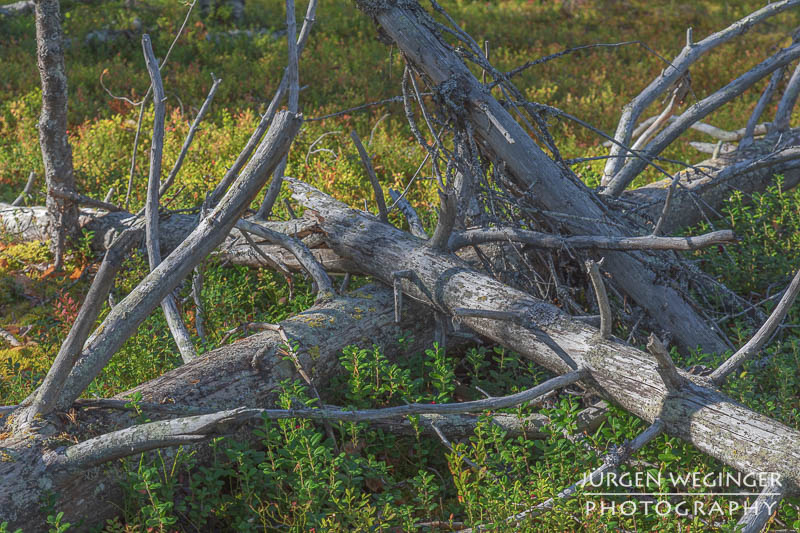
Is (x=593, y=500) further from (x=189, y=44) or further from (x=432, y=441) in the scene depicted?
(x=189, y=44)

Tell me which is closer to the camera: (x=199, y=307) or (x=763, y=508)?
(x=763, y=508)

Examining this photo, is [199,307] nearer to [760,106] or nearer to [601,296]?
[601,296]

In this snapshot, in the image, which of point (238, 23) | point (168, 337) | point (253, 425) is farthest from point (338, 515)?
point (238, 23)

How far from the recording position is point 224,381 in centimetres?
355

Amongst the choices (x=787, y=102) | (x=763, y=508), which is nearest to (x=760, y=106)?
(x=787, y=102)

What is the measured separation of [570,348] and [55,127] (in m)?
4.81

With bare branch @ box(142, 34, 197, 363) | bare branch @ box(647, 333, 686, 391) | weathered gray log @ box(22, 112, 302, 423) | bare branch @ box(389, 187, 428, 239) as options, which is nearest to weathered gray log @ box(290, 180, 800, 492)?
bare branch @ box(647, 333, 686, 391)

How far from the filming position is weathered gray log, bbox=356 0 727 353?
14.1ft

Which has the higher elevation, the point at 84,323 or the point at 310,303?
the point at 84,323

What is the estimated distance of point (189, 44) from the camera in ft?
41.9

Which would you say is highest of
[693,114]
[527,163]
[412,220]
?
[693,114]

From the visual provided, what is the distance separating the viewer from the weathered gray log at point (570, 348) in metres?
2.91

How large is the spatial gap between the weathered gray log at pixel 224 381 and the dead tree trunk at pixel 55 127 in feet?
10.1

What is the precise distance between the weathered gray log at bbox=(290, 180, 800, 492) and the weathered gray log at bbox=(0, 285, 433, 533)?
1.07 ft
